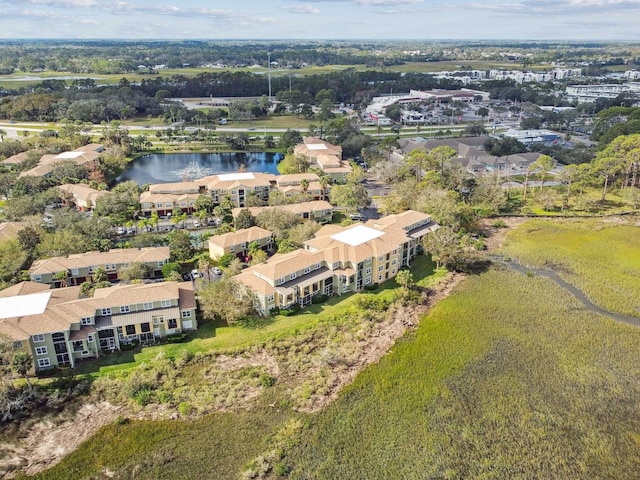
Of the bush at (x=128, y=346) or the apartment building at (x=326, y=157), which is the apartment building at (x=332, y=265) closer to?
the bush at (x=128, y=346)

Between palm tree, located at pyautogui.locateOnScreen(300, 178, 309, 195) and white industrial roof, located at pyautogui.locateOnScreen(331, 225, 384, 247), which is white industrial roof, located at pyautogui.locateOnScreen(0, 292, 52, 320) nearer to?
white industrial roof, located at pyautogui.locateOnScreen(331, 225, 384, 247)

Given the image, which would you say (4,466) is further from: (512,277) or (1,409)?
(512,277)

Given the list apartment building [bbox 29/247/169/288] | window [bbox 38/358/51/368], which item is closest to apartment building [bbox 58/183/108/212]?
apartment building [bbox 29/247/169/288]

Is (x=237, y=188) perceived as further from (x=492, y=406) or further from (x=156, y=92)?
(x=156, y=92)

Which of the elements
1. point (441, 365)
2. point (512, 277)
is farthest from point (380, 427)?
point (512, 277)

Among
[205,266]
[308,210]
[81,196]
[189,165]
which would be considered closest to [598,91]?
[189,165]

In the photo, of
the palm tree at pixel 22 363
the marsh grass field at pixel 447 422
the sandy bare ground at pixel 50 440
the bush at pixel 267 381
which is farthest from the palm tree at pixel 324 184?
the sandy bare ground at pixel 50 440
